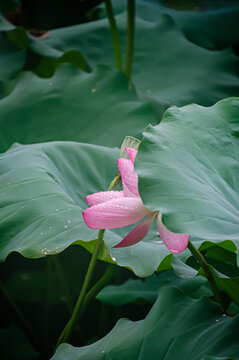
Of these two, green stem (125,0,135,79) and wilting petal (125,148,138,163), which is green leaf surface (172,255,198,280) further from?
green stem (125,0,135,79)

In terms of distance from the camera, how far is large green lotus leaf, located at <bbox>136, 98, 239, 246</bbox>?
24.5 inches

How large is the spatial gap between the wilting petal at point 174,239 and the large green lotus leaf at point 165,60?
113cm

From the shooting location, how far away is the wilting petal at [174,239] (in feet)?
2.02

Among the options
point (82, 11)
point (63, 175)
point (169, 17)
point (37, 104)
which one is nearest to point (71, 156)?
point (63, 175)

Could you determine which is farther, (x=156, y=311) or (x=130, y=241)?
(x=156, y=311)

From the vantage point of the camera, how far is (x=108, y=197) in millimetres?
657

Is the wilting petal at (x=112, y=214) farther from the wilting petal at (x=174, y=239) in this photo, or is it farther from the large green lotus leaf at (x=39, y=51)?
the large green lotus leaf at (x=39, y=51)

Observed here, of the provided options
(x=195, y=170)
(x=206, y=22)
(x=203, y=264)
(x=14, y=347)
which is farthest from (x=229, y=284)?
(x=206, y=22)

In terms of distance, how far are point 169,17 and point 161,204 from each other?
169 cm

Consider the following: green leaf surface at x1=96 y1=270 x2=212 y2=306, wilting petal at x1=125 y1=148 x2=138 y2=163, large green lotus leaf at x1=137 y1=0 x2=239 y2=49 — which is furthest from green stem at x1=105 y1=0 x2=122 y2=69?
wilting petal at x1=125 y1=148 x2=138 y2=163

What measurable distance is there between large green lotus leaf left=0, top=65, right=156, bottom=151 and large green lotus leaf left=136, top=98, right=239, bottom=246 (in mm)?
574

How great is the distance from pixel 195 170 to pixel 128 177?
120 millimetres

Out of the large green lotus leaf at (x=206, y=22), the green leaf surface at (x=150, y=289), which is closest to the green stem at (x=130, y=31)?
the large green lotus leaf at (x=206, y=22)

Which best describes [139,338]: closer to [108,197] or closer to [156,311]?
[156,311]
